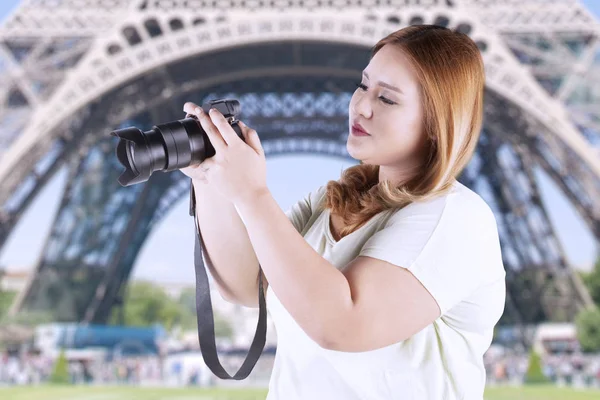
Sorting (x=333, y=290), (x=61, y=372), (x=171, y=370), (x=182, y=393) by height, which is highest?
(x=333, y=290)

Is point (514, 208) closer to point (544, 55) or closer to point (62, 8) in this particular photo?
point (544, 55)

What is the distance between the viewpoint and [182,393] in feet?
20.1

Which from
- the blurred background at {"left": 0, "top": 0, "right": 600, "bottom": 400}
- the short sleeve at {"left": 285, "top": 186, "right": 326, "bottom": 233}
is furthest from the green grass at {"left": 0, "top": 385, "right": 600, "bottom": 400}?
the short sleeve at {"left": 285, "top": 186, "right": 326, "bottom": 233}

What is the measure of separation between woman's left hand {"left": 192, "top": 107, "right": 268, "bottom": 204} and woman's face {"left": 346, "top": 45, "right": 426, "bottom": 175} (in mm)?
89

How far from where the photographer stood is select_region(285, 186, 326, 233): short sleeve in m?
0.64

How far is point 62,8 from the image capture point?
238 inches

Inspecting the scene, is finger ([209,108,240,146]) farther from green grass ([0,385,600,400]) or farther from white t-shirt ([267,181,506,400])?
green grass ([0,385,600,400])

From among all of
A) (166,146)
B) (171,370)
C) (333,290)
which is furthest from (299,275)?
(171,370)

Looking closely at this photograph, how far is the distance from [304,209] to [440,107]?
19 cm

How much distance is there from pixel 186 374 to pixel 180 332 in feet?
4.80

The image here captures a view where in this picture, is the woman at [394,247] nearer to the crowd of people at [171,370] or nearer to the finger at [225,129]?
the finger at [225,129]

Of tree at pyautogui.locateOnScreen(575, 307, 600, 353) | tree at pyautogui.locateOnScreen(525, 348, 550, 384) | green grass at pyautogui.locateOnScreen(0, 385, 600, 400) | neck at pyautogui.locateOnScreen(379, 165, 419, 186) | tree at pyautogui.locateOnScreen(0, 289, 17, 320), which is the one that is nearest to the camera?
neck at pyautogui.locateOnScreen(379, 165, 419, 186)

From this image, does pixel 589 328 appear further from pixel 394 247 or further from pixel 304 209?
pixel 394 247

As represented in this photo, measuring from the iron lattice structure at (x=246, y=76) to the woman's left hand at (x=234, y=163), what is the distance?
5.23 m
